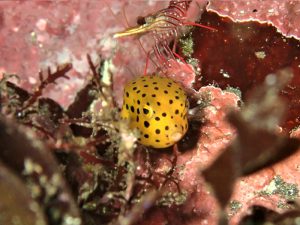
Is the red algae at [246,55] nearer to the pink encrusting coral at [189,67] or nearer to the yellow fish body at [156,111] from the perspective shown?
the pink encrusting coral at [189,67]

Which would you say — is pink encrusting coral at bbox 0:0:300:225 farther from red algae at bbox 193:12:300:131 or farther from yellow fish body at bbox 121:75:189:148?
yellow fish body at bbox 121:75:189:148

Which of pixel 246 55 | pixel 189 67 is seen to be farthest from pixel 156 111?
pixel 246 55

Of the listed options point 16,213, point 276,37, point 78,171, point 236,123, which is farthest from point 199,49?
point 16,213

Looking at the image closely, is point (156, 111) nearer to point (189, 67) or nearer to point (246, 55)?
point (189, 67)

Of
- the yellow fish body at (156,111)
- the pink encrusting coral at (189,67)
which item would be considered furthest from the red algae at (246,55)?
the yellow fish body at (156,111)

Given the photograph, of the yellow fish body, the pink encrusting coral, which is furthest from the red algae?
the yellow fish body

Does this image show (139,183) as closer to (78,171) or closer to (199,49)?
(78,171)
